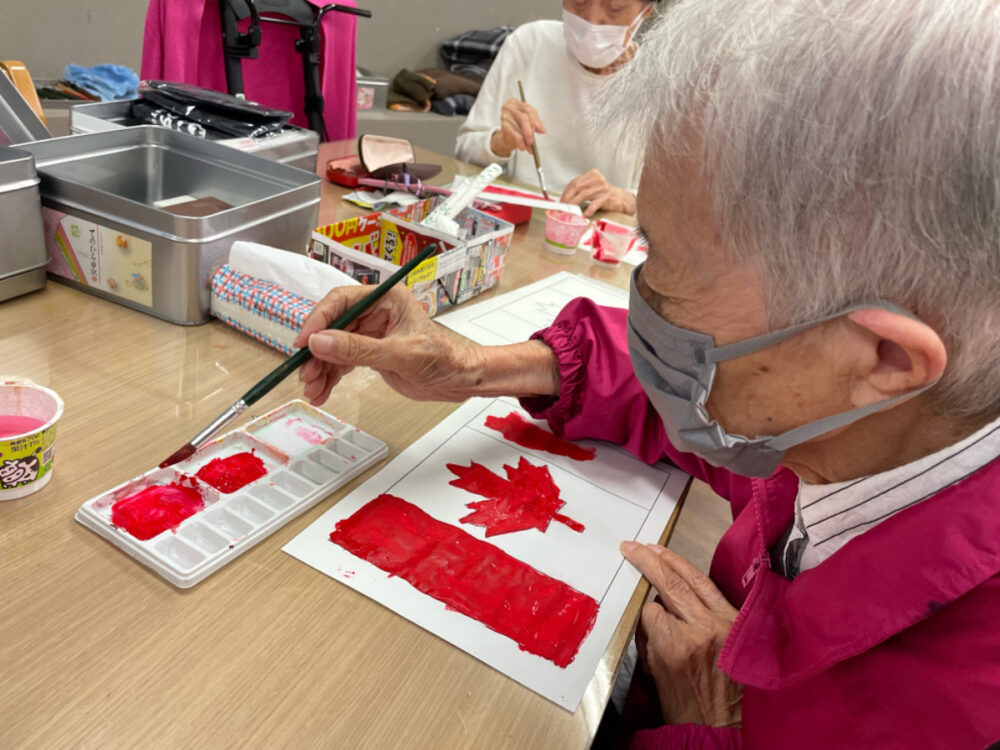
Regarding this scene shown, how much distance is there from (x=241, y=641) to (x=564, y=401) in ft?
1.88

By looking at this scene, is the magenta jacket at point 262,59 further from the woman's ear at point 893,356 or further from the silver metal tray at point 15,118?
the woman's ear at point 893,356

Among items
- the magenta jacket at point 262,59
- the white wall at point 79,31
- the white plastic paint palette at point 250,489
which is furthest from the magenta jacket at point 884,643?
the white wall at point 79,31

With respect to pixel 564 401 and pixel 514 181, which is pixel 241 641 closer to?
pixel 564 401

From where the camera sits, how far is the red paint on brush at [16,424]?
770 millimetres

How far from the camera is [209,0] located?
218cm

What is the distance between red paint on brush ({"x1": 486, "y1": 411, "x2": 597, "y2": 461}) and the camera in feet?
3.40

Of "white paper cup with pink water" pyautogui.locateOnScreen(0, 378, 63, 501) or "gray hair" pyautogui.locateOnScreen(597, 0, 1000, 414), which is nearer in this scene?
"gray hair" pyautogui.locateOnScreen(597, 0, 1000, 414)

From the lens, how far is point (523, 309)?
147 cm

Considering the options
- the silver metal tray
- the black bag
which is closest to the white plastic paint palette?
the silver metal tray

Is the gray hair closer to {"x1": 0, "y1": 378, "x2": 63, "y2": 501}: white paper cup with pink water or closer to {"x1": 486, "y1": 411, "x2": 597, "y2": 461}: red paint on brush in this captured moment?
{"x1": 486, "y1": 411, "x2": 597, "y2": 461}: red paint on brush

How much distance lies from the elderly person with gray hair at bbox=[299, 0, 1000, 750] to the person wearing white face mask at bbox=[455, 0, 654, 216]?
159 centimetres

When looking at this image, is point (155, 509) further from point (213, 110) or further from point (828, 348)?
point (213, 110)

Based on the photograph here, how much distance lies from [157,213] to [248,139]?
602mm

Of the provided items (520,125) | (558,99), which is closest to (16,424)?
(520,125)
